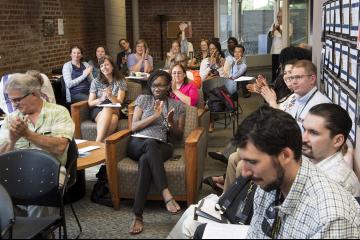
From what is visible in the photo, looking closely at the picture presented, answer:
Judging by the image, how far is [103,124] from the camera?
5602 millimetres

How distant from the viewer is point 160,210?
4.21m

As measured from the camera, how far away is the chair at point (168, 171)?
13.2 feet

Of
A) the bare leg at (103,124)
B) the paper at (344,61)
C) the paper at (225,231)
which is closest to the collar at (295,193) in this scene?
the paper at (225,231)

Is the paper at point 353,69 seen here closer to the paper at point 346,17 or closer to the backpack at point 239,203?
the paper at point 346,17

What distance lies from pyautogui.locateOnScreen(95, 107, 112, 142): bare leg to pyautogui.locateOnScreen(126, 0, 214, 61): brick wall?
24.6 feet

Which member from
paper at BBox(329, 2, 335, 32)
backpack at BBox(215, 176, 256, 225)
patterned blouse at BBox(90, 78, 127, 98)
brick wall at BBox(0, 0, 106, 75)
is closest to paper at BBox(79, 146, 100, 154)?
backpack at BBox(215, 176, 256, 225)

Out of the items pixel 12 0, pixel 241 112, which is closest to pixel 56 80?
pixel 12 0

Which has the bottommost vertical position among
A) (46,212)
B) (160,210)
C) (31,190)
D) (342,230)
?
(160,210)

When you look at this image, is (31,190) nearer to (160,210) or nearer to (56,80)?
(160,210)

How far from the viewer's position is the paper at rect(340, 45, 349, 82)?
11.6 ft

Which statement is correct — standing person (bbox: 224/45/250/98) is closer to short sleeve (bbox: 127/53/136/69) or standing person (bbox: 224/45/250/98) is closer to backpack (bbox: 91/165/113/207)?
short sleeve (bbox: 127/53/136/69)

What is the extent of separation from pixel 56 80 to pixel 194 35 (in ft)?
20.7

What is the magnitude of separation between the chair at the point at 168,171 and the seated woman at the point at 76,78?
9.55 ft

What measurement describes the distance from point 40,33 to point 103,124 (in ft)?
10.1
